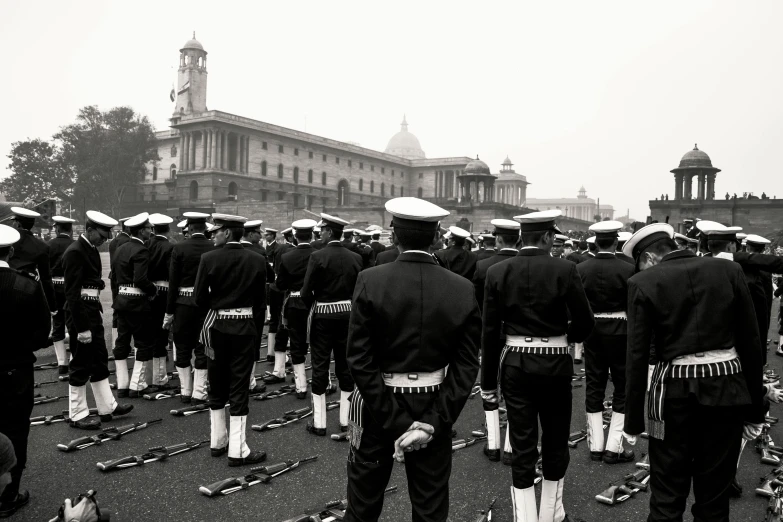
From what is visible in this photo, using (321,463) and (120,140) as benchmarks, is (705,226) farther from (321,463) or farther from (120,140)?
(120,140)

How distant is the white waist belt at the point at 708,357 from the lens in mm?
3688

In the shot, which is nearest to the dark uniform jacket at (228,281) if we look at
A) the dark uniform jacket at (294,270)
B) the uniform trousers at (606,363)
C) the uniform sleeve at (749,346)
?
the dark uniform jacket at (294,270)

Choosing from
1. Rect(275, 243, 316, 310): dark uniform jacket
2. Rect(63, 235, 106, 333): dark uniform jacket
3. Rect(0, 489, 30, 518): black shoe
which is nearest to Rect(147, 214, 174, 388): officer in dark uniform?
Rect(63, 235, 106, 333): dark uniform jacket

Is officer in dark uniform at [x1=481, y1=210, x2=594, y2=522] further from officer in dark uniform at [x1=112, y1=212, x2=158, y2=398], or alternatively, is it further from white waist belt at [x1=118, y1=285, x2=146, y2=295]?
white waist belt at [x1=118, y1=285, x2=146, y2=295]

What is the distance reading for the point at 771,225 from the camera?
50.1m

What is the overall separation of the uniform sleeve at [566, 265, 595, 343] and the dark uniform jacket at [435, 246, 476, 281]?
176 inches

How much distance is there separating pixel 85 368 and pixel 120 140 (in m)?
59.1

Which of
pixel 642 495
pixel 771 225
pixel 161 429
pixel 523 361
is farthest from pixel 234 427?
pixel 771 225

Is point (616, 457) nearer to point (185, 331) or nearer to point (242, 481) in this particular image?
point (242, 481)

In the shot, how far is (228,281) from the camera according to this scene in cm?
618

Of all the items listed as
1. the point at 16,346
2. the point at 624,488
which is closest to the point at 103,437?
the point at 16,346

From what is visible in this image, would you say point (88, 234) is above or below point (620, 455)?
above

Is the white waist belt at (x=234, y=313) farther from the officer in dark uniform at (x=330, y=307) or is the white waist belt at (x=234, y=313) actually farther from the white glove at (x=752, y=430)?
the white glove at (x=752, y=430)

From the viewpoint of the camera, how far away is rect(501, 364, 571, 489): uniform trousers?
14.4 feet
